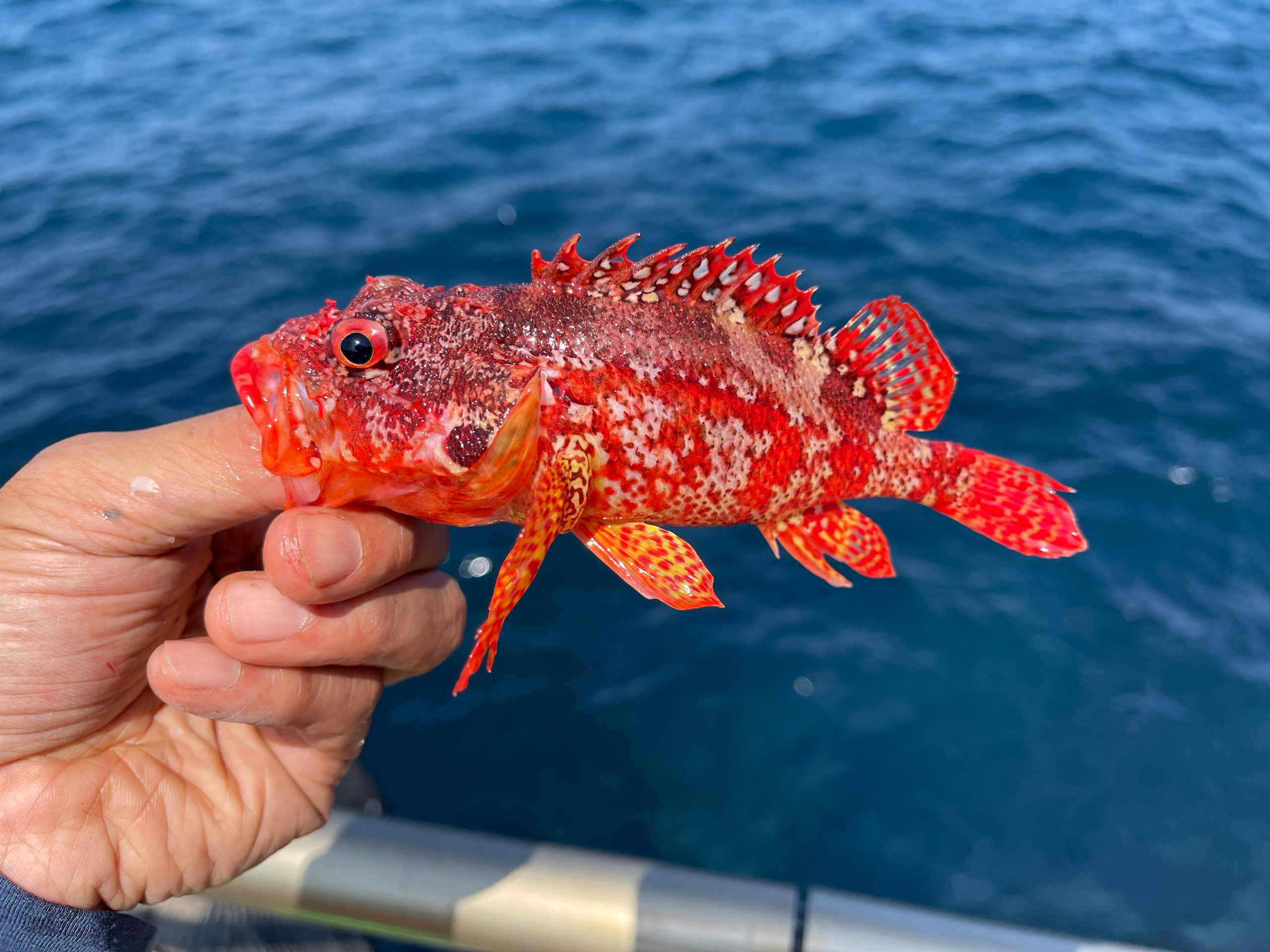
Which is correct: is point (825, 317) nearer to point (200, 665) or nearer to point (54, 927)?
point (200, 665)

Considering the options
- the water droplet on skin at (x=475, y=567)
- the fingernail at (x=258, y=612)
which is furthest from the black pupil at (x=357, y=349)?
the water droplet on skin at (x=475, y=567)

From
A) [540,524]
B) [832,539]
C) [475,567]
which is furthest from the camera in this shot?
[475,567]

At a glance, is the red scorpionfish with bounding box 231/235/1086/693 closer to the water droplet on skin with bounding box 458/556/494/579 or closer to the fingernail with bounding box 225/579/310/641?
the fingernail with bounding box 225/579/310/641

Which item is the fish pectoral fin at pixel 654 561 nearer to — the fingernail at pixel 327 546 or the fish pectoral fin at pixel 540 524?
the fish pectoral fin at pixel 540 524

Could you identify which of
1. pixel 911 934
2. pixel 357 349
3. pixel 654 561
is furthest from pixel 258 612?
pixel 911 934

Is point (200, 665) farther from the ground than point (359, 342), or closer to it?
closer to it

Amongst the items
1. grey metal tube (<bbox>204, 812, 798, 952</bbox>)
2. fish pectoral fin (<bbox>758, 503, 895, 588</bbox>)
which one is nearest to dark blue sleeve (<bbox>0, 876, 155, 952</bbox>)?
grey metal tube (<bbox>204, 812, 798, 952</bbox>)
